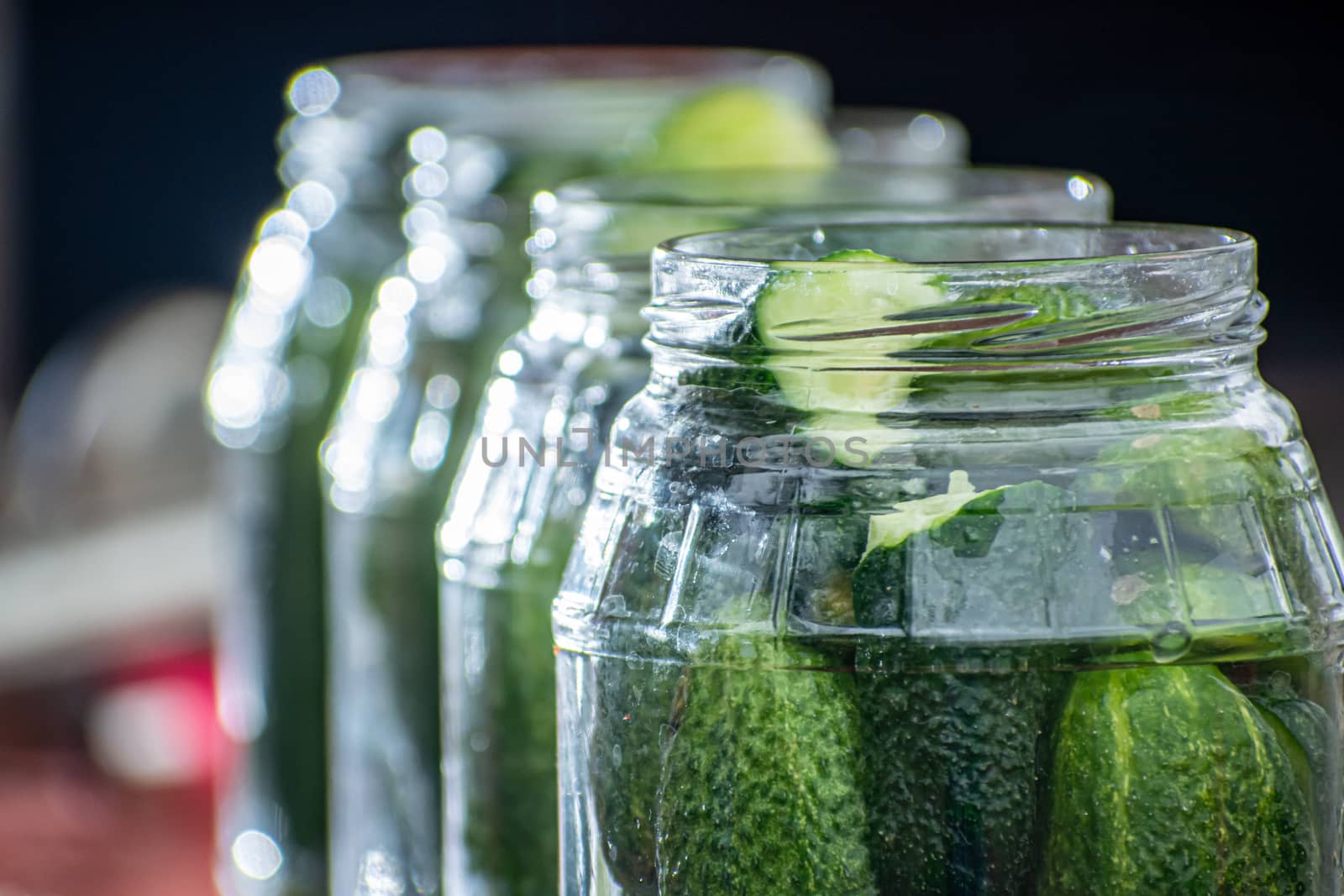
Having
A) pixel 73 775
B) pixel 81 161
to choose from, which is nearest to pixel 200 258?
pixel 81 161

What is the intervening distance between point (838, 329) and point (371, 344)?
415 millimetres

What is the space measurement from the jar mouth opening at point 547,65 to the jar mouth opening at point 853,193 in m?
0.22

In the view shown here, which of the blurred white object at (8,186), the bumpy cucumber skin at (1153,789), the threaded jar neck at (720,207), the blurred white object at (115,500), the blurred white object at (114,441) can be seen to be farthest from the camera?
the blurred white object at (8,186)

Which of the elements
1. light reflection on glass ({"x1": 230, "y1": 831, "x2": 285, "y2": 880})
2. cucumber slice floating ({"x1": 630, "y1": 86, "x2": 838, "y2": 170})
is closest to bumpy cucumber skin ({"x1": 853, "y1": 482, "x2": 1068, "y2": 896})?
cucumber slice floating ({"x1": 630, "y1": 86, "x2": 838, "y2": 170})

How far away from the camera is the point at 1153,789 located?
0.33m

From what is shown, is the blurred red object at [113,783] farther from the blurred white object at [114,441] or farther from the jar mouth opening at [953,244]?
the jar mouth opening at [953,244]

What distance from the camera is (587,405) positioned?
1.57ft

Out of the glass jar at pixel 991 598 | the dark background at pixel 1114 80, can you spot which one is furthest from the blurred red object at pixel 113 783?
the dark background at pixel 1114 80

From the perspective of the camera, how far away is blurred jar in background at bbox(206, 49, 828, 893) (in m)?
0.65

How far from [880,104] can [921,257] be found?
4.89ft

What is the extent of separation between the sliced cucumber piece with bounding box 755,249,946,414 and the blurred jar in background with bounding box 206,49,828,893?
11.7 inches

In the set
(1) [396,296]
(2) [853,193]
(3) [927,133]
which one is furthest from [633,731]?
(3) [927,133]

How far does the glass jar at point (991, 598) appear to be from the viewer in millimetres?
328

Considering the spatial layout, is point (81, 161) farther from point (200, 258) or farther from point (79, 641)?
point (79, 641)
